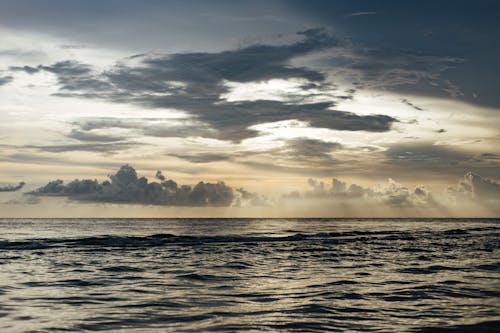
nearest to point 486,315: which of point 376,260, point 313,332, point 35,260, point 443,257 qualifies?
point 313,332

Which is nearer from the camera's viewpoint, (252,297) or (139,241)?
(252,297)

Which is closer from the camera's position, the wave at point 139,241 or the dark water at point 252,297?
the dark water at point 252,297

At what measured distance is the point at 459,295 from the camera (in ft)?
57.2

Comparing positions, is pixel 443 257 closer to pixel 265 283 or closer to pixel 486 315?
pixel 265 283

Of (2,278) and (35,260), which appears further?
(35,260)

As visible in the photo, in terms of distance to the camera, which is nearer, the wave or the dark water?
the dark water

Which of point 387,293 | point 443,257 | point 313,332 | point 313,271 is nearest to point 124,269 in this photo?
point 313,271

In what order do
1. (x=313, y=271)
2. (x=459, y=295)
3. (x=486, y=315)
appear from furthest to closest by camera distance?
(x=313, y=271), (x=459, y=295), (x=486, y=315)

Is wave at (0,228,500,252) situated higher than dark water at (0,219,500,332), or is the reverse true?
dark water at (0,219,500,332)

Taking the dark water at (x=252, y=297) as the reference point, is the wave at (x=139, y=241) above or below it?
below

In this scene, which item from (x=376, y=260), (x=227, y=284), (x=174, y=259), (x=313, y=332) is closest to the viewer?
(x=313, y=332)

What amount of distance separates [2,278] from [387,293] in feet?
58.0

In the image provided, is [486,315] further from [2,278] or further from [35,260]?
[35,260]

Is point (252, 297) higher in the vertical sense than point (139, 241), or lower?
higher
